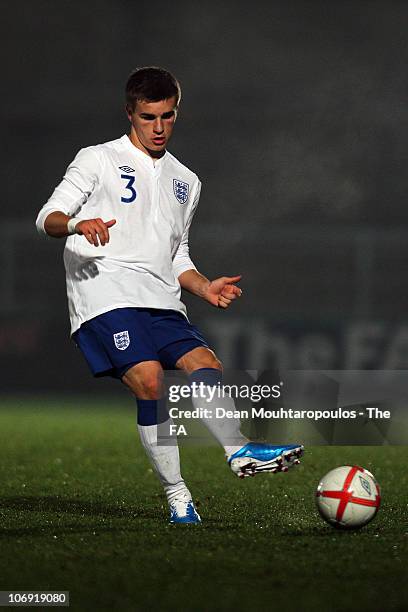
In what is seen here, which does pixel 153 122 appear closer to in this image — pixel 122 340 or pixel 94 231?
pixel 94 231

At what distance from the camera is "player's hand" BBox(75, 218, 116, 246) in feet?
15.2

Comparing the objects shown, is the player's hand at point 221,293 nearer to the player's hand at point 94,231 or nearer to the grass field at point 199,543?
the player's hand at point 94,231

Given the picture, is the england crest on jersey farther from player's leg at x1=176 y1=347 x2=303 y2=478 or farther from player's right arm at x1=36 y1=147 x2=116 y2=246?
player's leg at x1=176 y1=347 x2=303 y2=478

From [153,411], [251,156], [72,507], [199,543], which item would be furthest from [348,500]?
[251,156]

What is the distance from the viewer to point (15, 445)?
920cm

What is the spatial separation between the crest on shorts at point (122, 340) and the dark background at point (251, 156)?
9.72m

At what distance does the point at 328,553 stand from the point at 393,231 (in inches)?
509

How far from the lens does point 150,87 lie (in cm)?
512

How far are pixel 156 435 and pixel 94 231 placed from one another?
969 millimetres

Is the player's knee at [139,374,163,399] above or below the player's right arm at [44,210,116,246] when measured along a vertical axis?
below

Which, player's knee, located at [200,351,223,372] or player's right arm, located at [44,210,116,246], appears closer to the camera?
player's right arm, located at [44,210,116,246]

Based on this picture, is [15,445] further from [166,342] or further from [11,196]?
[11,196]

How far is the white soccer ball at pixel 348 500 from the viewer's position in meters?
4.63

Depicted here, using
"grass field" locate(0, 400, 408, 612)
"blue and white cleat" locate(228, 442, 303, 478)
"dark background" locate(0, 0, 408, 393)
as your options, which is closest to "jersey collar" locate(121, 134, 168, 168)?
"blue and white cleat" locate(228, 442, 303, 478)
